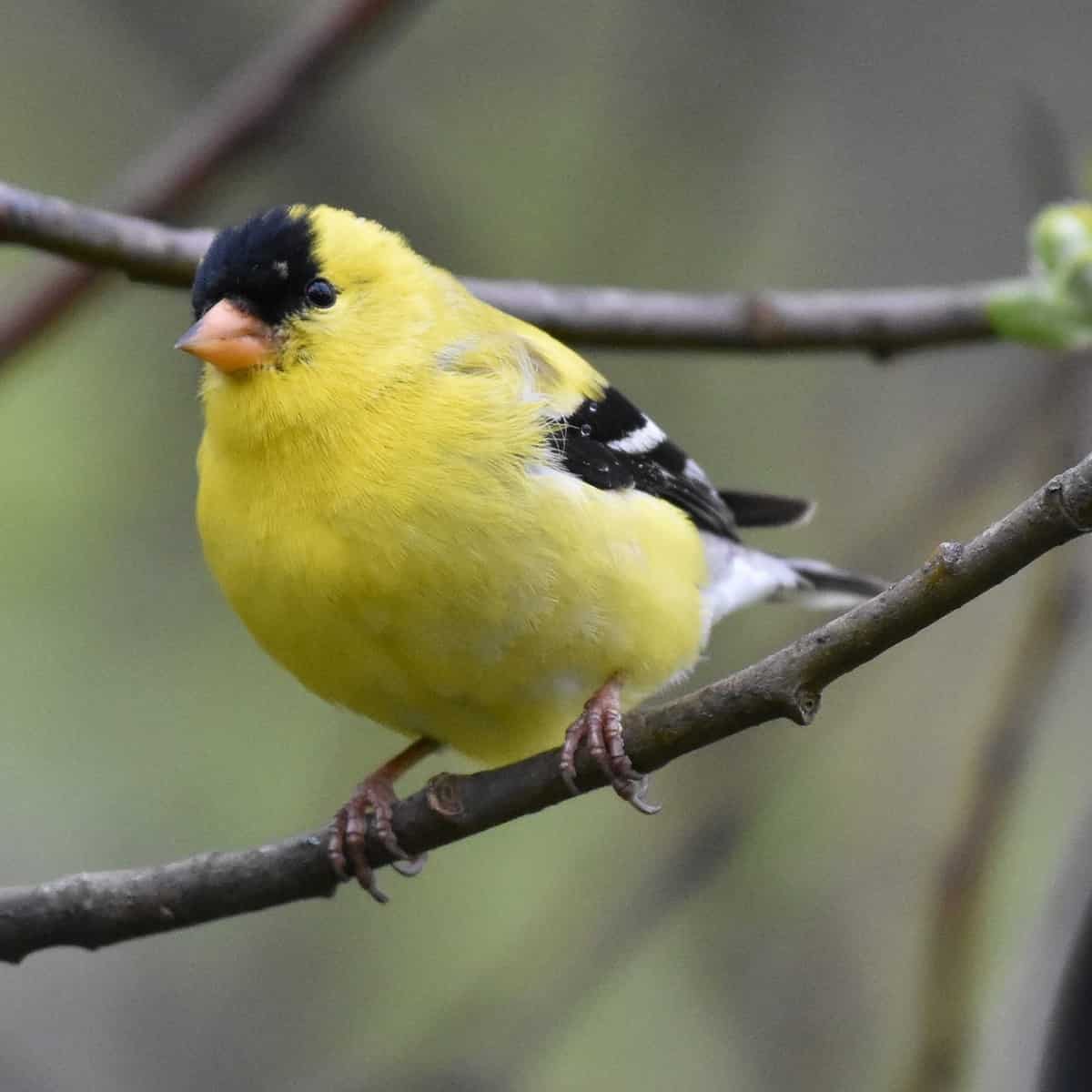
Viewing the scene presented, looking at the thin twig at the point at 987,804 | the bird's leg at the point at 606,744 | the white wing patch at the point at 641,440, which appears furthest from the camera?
the white wing patch at the point at 641,440

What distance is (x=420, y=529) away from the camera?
3852mm

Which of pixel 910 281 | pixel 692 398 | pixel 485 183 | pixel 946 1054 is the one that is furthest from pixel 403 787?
pixel 946 1054

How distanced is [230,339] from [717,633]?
9.91ft

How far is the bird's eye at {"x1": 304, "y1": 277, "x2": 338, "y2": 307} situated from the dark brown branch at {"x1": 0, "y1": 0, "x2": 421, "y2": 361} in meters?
0.62

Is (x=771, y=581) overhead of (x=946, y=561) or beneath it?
beneath

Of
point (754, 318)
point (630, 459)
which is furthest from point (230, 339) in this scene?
point (754, 318)

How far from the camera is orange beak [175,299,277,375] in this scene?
4113mm

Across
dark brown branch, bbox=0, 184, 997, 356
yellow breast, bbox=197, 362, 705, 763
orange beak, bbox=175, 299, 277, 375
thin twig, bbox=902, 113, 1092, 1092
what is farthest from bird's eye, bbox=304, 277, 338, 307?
thin twig, bbox=902, 113, 1092, 1092

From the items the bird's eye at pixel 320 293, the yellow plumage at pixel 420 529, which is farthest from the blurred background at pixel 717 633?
the yellow plumage at pixel 420 529

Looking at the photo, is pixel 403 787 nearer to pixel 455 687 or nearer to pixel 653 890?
pixel 653 890

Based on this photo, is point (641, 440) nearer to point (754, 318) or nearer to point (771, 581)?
point (754, 318)

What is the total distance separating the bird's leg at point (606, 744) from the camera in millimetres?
3516

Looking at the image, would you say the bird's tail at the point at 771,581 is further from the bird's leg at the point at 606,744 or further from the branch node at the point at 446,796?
the branch node at the point at 446,796

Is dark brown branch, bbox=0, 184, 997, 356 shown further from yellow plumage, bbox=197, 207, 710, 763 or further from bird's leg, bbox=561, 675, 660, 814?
bird's leg, bbox=561, 675, 660, 814
